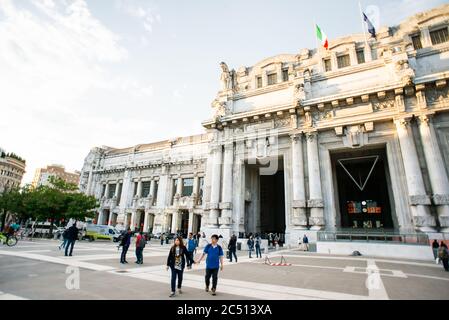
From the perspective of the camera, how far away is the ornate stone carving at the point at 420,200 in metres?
17.9

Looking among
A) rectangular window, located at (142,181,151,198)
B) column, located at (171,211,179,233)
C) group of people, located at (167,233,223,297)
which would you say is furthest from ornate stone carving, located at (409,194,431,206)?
rectangular window, located at (142,181,151,198)

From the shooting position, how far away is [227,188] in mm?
26016

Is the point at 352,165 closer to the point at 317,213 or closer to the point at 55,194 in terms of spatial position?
the point at 317,213

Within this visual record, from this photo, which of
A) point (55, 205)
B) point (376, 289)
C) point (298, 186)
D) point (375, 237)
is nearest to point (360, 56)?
point (298, 186)

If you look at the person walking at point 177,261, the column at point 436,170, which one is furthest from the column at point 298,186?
the person walking at point 177,261

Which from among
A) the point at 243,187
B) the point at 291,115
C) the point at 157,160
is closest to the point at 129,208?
the point at 157,160

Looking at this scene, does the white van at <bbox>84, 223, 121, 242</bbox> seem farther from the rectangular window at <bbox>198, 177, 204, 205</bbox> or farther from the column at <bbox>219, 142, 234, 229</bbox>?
the column at <bbox>219, 142, 234, 229</bbox>

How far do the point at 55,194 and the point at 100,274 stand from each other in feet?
101

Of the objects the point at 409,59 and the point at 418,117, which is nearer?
the point at 418,117

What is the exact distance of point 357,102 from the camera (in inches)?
885

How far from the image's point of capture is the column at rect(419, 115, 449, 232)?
56.6 ft

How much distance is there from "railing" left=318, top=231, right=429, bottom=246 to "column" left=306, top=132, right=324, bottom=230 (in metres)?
1.65

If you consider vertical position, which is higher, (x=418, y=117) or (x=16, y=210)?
(x=418, y=117)

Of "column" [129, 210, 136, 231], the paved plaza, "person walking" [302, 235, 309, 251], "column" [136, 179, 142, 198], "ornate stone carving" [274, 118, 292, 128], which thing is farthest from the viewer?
"column" [136, 179, 142, 198]
